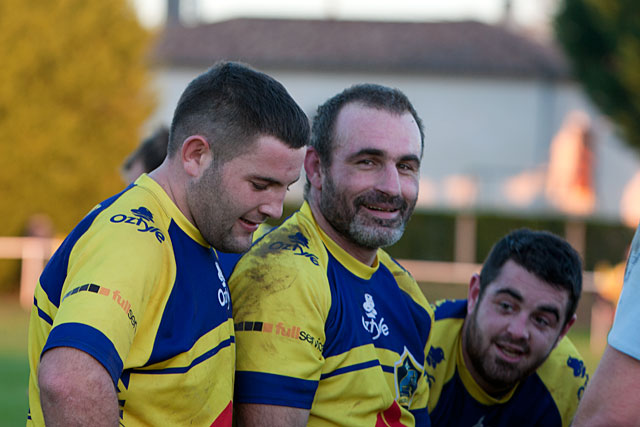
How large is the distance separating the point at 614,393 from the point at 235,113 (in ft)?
4.34

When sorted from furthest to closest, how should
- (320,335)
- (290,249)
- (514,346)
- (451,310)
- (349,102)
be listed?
(451,310) → (514,346) → (349,102) → (290,249) → (320,335)

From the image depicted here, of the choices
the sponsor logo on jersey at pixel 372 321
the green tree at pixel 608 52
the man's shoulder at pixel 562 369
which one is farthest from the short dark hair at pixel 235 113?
the green tree at pixel 608 52

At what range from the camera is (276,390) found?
111 inches

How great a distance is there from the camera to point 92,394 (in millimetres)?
2203

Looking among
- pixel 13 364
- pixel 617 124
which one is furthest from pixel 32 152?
pixel 617 124

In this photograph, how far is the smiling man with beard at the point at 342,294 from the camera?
2867mm

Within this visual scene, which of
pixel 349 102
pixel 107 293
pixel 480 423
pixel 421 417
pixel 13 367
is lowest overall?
pixel 13 367

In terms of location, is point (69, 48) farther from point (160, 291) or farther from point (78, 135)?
point (160, 291)

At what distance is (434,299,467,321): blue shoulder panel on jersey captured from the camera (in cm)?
428

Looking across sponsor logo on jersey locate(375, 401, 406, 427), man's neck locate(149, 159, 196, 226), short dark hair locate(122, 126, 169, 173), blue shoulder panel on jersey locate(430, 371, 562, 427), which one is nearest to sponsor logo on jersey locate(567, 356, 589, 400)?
blue shoulder panel on jersey locate(430, 371, 562, 427)

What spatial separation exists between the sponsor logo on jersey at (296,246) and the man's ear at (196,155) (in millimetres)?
512

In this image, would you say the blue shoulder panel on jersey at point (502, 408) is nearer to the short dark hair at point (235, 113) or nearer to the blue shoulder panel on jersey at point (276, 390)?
the blue shoulder panel on jersey at point (276, 390)

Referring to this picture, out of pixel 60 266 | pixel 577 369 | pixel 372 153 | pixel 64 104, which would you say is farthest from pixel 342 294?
pixel 64 104

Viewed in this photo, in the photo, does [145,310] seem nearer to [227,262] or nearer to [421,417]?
[227,262]
